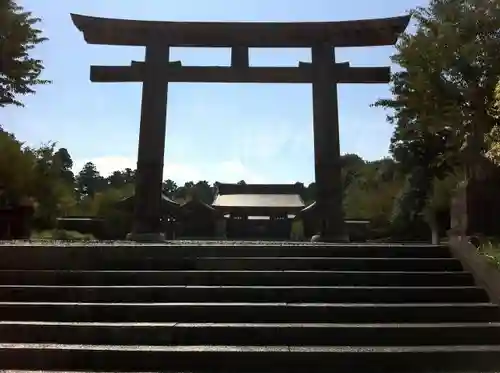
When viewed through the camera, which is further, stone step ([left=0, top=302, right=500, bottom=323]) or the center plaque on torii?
the center plaque on torii

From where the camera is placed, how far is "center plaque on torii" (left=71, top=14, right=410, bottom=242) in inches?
441

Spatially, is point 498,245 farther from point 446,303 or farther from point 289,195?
point 289,195

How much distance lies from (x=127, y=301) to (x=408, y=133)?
14789mm

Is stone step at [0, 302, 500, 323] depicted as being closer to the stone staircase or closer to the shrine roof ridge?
the stone staircase

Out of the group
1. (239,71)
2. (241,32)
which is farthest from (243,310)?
(241,32)

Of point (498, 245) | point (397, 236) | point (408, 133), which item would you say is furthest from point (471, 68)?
point (397, 236)

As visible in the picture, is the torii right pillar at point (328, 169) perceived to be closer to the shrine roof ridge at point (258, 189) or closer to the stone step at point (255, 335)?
the stone step at point (255, 335)

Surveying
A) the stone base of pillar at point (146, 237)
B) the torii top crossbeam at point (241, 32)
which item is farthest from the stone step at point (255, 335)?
the torii top crossbeam at point (241, 32)

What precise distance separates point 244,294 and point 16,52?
12.9 meters

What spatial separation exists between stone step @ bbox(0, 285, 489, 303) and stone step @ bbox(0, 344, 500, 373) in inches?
44.6

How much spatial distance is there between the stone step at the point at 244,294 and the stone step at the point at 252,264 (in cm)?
61

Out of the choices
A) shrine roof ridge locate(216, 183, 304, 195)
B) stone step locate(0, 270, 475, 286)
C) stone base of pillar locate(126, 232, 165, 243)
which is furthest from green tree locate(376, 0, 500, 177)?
shrine roof ridge locate(216, 183, 304, 195)

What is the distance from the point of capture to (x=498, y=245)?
6656 mm

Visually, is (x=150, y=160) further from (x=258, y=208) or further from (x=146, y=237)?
(x=258, y=208)
